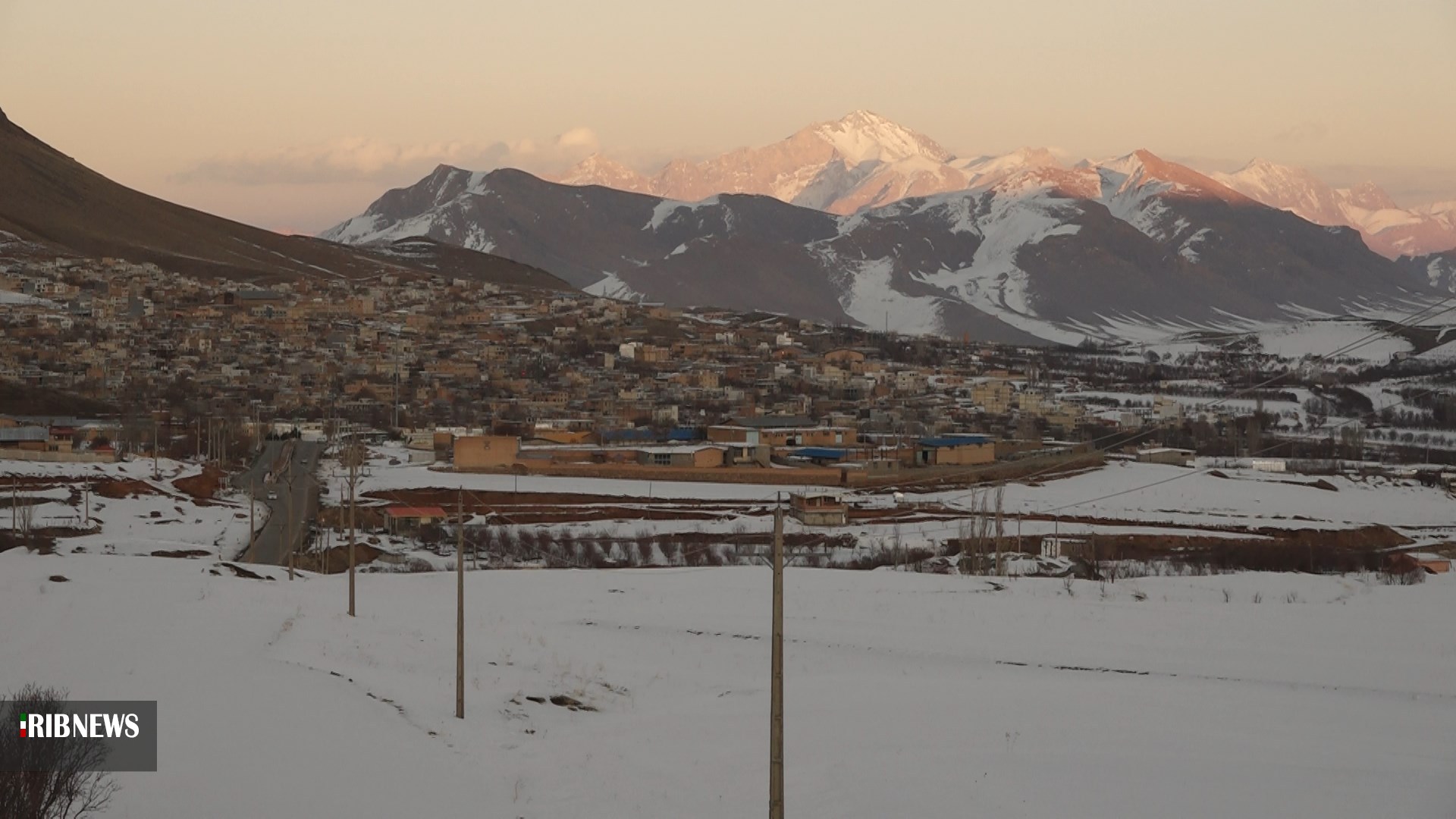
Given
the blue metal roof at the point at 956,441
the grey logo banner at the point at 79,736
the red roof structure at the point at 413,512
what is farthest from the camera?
the blue metal roof at the point at 956,441

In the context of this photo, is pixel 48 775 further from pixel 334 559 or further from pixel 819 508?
pixel 819 508

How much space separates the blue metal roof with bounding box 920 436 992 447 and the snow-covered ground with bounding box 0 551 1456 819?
2675cm

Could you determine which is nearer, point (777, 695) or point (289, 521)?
point (777, 695)

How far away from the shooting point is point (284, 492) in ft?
117

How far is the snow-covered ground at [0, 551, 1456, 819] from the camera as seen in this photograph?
1095 centimetres

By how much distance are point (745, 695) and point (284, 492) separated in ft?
78.1

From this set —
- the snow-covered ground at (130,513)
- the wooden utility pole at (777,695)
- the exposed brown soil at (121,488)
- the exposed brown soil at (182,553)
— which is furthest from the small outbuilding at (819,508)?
the wooden utility pole at (777,695)

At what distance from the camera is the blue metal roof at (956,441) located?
4769 cm

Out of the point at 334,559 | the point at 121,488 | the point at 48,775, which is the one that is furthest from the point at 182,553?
the point at 48,775

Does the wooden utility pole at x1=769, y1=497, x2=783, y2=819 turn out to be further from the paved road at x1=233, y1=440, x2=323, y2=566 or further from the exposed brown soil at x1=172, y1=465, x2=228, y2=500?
the exposed brown soil at x1=172, y1=465, x2=228, y2=500

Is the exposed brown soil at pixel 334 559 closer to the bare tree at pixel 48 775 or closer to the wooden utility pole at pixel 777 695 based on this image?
the bare tree at pixel 48 775

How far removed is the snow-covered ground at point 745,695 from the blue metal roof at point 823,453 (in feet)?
83.5

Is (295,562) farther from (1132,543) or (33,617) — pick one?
(1132,543)

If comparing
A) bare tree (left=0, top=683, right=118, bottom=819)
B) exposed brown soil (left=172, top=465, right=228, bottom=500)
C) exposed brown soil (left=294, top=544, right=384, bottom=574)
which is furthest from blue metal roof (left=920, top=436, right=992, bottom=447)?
bare tree (left=0, top=683, right=118, bottom=819)
